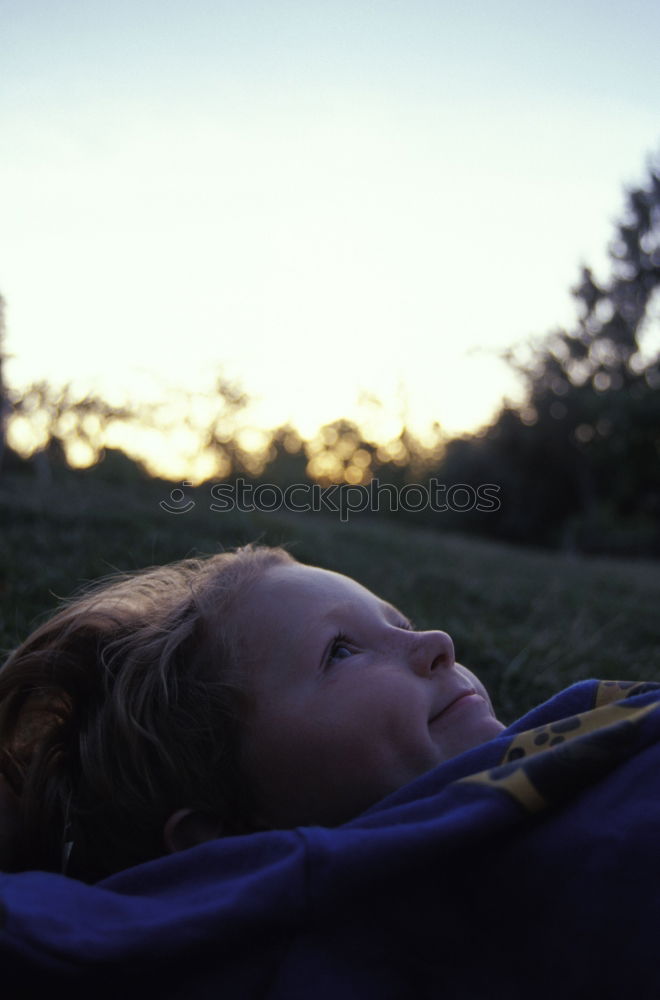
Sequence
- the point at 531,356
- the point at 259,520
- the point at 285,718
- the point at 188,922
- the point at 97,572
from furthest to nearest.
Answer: the point at 531,356
the point at 259,520
the point at 97,572
the point at 285,718
the point at 188,922

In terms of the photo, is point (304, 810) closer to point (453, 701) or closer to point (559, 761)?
point (453, 701)

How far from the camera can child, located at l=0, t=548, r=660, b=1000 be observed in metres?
0.90

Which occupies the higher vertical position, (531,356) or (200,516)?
(531,356)

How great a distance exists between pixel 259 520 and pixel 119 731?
431 centimetres

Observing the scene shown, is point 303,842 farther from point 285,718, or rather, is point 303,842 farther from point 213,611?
point 213,611

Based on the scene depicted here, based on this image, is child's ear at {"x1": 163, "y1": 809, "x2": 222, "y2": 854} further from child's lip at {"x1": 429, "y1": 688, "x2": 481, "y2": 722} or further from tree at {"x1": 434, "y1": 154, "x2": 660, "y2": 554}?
tree at {"x1": 434, "y1": 154, "x2": 660, "y2": 554}

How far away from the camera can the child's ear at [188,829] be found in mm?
1231

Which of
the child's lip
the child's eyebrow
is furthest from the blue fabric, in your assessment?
the child's eyebrow

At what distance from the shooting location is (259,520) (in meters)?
5.64

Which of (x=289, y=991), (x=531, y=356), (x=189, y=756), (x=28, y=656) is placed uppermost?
(x=531, y=356)

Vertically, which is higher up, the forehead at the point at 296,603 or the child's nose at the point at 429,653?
the forehead at the point at 296,603

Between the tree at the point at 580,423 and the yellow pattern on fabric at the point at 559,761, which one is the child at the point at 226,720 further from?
the tree at the point at 580,423

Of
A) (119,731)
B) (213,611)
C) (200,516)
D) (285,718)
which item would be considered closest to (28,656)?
(119,731)

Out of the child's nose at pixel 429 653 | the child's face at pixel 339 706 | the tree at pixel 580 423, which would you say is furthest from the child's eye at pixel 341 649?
the tree at pixel 580 423
